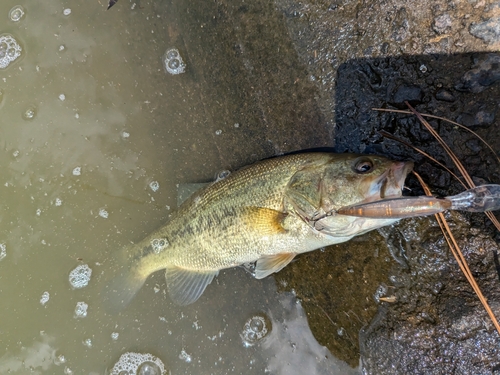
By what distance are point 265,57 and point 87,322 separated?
10.5 ft

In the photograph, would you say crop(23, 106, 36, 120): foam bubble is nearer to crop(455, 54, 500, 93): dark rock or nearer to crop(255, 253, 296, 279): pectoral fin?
crop(255, 253, 296, 279): pectoral fin

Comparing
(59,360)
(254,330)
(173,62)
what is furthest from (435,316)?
(59,360)

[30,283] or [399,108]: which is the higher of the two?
[399,108]

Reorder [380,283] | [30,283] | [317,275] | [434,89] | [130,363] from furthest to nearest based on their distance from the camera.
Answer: [30,283]
[130,363]
[317,275]
[380,283]
[434,89]

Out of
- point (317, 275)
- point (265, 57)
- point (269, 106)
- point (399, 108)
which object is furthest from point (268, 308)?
point (265, 57)

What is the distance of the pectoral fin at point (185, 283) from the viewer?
126 inches

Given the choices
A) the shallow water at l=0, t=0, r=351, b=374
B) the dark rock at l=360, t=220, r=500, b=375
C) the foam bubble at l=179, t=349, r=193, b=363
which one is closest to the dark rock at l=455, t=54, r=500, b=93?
the dark rock at l=360, t=220, r=500, b=375

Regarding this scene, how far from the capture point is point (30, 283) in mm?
3832

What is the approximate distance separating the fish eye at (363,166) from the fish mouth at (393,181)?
110 millimetres

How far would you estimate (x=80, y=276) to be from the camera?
3732 millimetres

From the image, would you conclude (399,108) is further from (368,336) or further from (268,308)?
(268,308)

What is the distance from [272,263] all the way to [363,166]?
41.1 inches

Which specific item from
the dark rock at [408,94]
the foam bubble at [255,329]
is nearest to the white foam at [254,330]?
the foam bubble at [255,329]

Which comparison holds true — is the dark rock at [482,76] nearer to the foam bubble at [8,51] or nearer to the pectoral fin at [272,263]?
the pectoral fin at [272,263]
